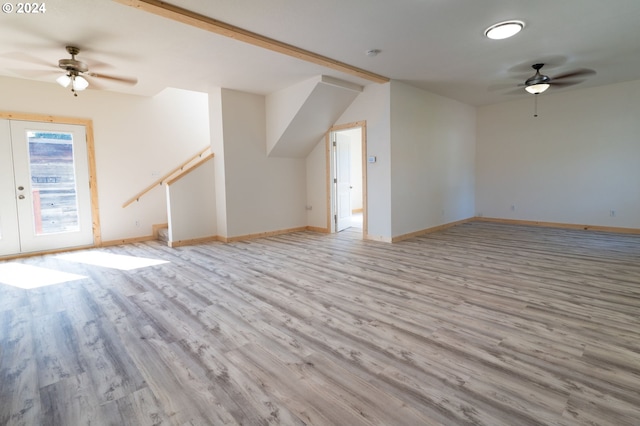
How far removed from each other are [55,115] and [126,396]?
5.70 meters

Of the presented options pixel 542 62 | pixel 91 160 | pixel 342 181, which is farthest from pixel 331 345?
pixel 91 160

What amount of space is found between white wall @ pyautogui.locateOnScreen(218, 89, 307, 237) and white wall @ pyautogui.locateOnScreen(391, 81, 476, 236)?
2.45 m

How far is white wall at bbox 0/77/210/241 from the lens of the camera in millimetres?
5284

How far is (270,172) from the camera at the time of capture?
6574 millimetres

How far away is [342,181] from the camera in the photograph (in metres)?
7.03

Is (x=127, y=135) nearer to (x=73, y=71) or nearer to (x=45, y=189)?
(x=45, y=189)

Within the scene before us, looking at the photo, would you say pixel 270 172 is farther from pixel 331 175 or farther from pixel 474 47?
pixel 474 47

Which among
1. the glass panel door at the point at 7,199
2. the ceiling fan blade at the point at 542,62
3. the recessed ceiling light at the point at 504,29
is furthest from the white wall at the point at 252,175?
the ceiling fan blade at the point at 542,62

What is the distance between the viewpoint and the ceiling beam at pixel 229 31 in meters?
2.87

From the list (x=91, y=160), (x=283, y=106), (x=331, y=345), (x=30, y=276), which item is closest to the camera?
(x=331, y=345)

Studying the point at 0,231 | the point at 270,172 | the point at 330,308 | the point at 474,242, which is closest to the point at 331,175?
the point at 270,172

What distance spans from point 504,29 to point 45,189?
7.24 m

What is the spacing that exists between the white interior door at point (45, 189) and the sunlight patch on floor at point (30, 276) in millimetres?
881

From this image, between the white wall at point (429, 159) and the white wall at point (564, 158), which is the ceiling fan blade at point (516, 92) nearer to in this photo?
the white wall at point (564, 158)
